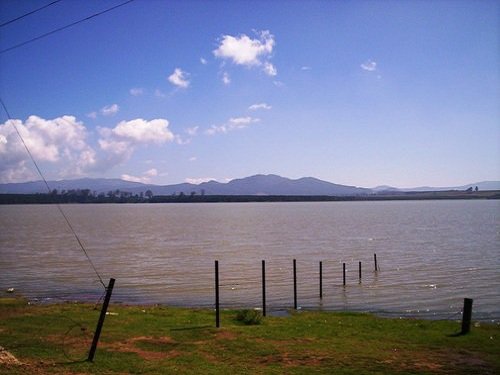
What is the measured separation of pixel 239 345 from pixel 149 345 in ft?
9.68

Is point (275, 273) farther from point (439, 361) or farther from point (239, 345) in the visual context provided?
point (439, 361)

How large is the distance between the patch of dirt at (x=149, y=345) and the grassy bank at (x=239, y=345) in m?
0.03

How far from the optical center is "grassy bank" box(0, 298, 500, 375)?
518 inches

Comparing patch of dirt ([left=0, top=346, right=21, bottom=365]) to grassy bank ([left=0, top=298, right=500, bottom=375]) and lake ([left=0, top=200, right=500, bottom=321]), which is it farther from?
lake ([left=0, top=200, right=500, bottom=321])

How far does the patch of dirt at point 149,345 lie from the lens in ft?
47.8

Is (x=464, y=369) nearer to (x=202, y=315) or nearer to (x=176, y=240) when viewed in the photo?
(x=202, y=315)

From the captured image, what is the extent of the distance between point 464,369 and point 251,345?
6.40 meters

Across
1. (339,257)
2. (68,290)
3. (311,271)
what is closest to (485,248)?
(339,257)

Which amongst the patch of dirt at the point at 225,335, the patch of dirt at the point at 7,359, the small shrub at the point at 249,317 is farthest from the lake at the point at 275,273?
the patch of dirt at the point at 7,359

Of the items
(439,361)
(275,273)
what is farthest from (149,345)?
(275,273)

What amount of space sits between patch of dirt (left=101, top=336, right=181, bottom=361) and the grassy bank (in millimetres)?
31

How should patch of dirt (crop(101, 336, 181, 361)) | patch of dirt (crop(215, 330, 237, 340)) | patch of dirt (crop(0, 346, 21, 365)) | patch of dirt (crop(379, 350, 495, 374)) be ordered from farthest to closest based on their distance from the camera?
patch of dirt (crop(215, 330, 237, 340)) → patch of dirt (crop(101, 336, 181, 361)) → patch of dirt (crop(379, 350, 495, 374)) → patch of dirt (crop(0, 346, 21, 365))

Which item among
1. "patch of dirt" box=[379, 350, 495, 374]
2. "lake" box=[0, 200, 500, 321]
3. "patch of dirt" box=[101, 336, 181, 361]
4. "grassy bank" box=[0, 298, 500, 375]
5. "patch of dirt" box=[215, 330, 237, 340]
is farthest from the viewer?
"lake" box=[0, 200, 500, 321]

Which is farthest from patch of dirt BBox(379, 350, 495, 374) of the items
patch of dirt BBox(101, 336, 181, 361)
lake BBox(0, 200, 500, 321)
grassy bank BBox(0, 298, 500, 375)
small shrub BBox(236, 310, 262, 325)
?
lake BBox(0, 200, 500, 321)
